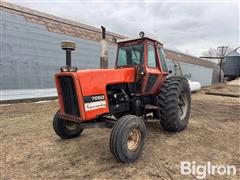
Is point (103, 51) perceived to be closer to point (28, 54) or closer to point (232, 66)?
point (28, 54)

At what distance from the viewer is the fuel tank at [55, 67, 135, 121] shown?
3.29 m

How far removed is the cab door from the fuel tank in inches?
32.8

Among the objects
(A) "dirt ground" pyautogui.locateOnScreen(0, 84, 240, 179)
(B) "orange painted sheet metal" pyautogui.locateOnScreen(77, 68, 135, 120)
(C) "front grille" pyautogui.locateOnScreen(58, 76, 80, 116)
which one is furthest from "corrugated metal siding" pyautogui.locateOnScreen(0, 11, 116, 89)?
(B) "orange painted sheet metal" pyautogui.locateOnScreen(77, 68, 135, 120)

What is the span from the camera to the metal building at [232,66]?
3820 cm

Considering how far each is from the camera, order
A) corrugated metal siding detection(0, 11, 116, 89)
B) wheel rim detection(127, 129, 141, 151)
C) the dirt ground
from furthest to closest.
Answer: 1. corrugated metal siding detection(0, 11, 116, 89)
2. wheel rim detection(127, 129, 141, 151)
3. the dirt ground

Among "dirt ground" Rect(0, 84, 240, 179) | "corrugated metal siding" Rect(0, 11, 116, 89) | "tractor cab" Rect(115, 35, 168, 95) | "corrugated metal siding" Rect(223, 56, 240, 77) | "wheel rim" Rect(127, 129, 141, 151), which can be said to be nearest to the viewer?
"dirt ground" Rect(0, 84, 240, 179)

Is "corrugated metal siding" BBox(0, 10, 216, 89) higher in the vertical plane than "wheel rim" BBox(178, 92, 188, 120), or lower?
higher

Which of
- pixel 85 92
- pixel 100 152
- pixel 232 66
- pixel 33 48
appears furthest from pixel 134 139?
pixel 232 66

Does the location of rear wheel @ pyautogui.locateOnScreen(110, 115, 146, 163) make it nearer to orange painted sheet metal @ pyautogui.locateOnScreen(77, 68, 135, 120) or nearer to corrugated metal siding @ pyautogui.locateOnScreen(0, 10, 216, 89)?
orange painted sheet metal @ pyautogui.locateOnScreen(77, 68, 135, 120)

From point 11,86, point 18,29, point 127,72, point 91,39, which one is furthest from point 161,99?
point 91,39

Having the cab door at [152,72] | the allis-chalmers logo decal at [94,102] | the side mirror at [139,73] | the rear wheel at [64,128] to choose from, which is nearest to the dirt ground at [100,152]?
the rear wheel at [64,128]

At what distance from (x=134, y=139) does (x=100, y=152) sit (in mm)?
717

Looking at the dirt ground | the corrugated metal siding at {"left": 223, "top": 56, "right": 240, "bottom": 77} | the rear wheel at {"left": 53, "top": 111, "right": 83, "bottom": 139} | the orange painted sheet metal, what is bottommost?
the dirt ground

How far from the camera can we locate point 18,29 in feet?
32.8
